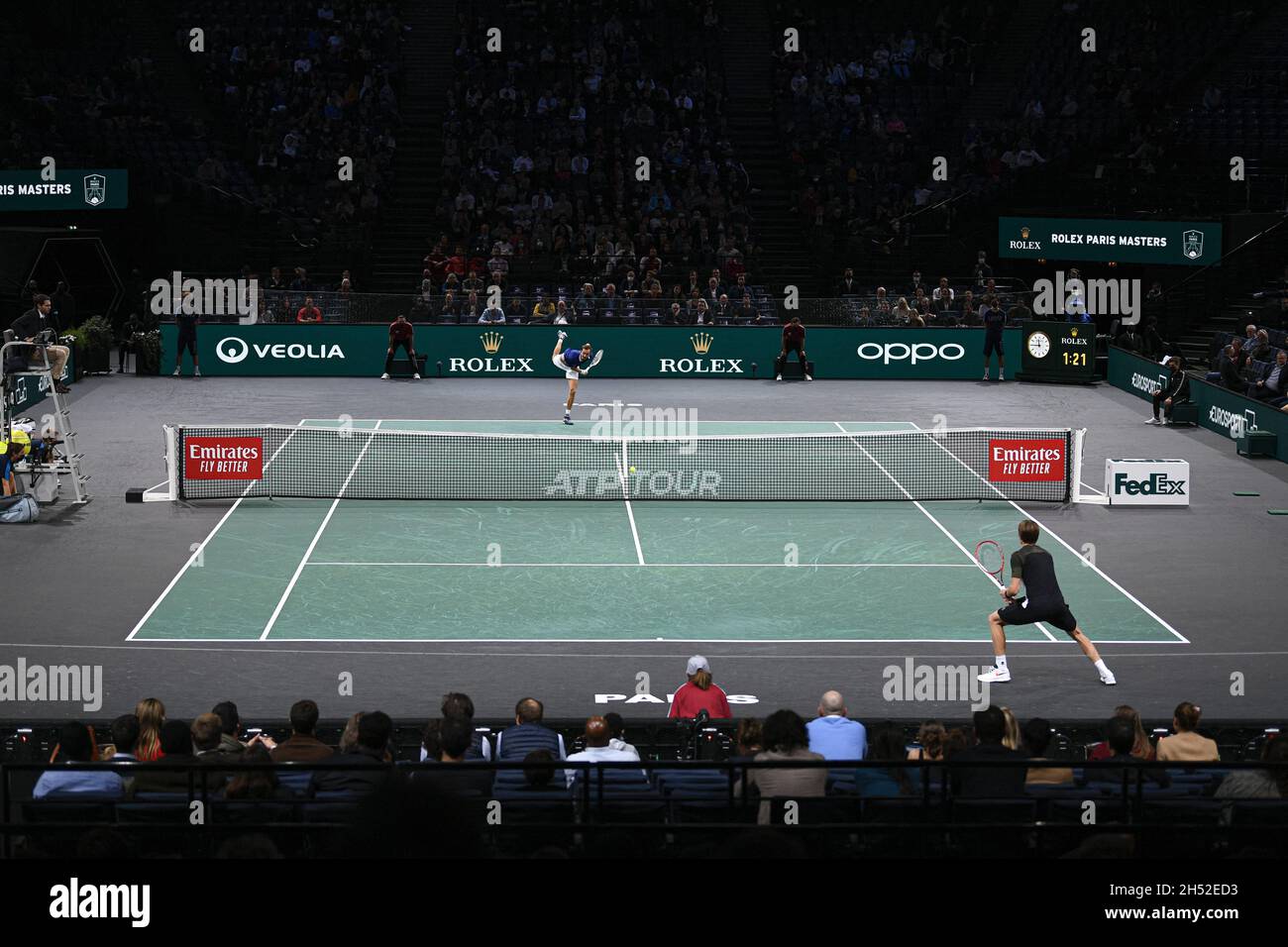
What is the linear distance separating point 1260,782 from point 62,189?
1358 inches

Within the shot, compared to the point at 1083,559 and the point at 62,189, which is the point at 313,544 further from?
the point at 62,189

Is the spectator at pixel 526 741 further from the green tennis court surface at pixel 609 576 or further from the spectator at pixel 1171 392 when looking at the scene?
the spectator at pixel 1171 392

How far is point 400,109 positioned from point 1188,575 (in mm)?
33819

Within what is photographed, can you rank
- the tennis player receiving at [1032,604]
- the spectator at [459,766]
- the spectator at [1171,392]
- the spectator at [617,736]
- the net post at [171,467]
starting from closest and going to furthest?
the spectator at [459,766] < the spectator at [617,736] < the tennis player receiving at [1032,604] < the net post at [171,467] < the spectator at [1171,392]

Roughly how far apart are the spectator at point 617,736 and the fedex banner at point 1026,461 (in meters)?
14.3

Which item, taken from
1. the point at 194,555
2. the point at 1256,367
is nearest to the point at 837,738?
the point at 194,555

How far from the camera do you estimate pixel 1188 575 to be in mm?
20016

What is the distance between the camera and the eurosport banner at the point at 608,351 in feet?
127

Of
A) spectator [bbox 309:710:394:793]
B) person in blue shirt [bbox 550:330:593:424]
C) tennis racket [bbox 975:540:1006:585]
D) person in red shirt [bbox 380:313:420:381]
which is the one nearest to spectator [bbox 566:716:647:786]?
spectator [bbox 309:710:394:793]

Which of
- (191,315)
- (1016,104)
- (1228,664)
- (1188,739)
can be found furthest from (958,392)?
(1188,739)

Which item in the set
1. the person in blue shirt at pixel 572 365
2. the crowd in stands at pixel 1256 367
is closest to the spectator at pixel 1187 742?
the crowd in stands at pixel 1256 367

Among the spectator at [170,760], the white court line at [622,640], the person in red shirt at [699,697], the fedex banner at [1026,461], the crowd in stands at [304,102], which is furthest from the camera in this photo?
the crowd in stands at [304,102]

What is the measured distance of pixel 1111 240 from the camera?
39312 mm

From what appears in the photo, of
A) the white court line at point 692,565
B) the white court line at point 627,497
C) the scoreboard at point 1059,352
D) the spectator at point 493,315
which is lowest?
the white court line at point 692,565
